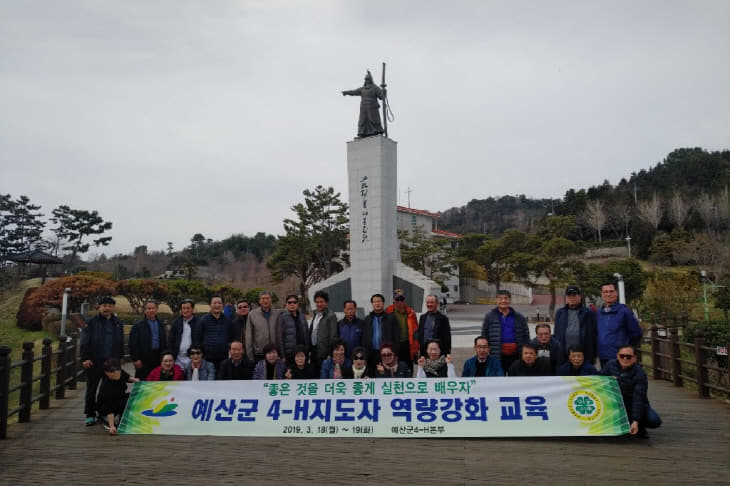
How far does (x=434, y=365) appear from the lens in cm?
506

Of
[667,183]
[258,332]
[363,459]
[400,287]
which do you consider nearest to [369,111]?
[400,287]

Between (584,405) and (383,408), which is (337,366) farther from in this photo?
(584,405)

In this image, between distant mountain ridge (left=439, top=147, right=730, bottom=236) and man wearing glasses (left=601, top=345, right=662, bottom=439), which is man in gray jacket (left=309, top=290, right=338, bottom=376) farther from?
distant mountain ridge (left=439, top=147, right=730, bottom=236)

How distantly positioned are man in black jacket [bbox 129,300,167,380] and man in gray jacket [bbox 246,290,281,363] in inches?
40.4

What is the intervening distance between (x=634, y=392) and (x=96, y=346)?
5310mm

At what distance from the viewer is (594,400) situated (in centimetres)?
439

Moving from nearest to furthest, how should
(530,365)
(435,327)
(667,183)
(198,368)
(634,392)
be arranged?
1. (634,392)
2. (530,365)
3. (198,368)
4. (435,327)
5. (667,183)

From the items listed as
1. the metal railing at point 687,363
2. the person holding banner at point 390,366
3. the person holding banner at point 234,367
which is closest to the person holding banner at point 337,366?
the person holding banner at point 390,366

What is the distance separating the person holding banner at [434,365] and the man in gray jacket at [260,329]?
5.67 feet

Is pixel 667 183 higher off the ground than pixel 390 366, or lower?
higher

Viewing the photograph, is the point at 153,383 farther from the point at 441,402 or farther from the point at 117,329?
the point at 441,402

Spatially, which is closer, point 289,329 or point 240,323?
point 289,329

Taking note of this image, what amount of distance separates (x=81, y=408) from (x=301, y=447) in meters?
3.51

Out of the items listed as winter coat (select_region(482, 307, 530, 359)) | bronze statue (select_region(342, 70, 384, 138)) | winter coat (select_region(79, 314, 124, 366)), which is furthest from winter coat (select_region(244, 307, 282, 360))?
bronze statue (select_region(342, 70, 384, 138))
